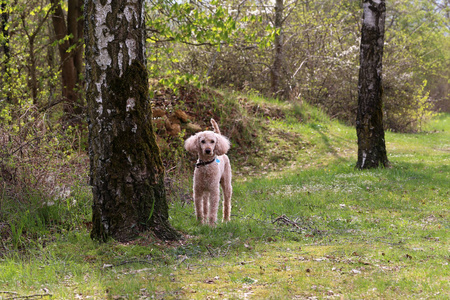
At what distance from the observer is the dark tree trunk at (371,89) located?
1121 cm

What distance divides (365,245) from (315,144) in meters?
10.2

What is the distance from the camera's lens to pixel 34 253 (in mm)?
5168

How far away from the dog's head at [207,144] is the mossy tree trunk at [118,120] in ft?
4.67

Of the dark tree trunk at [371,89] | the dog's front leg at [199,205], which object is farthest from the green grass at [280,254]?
the dark tree trunk at [371,89]

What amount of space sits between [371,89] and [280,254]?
7.38 meters

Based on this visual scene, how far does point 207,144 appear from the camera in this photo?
6.59m

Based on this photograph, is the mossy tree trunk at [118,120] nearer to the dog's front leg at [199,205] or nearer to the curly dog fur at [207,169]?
the curly dog fur at [207,169]

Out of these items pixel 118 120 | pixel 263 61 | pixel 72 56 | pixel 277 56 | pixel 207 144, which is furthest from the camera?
pixel 263 61

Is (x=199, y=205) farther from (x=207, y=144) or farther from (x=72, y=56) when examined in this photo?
(x=72, y=56)

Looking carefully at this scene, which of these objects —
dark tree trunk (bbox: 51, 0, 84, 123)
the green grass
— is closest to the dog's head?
the green grass

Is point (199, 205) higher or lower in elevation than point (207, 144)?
lower

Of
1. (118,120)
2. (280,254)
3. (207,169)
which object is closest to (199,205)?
(207,169)

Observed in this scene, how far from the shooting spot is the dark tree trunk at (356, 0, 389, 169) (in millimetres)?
11211

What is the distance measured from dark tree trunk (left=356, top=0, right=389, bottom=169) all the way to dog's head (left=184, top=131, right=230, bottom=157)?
19.4ft
